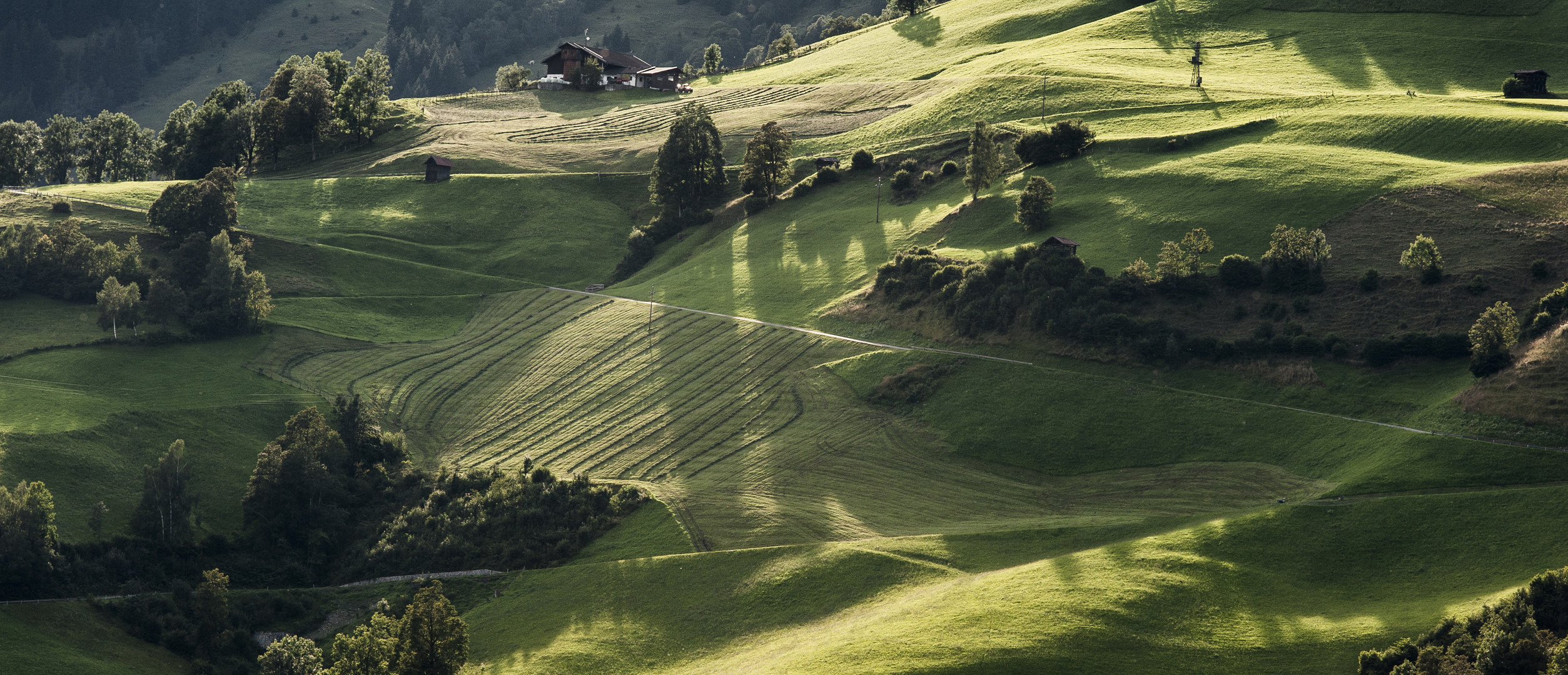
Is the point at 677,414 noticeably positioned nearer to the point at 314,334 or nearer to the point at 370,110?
the point at 314,334

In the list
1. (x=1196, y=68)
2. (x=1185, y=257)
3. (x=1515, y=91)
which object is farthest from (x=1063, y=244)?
(x=1515, y=91)

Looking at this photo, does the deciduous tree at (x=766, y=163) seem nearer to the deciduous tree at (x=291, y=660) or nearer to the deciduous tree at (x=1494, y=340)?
the deciduous tree at (x=1494, y=340)

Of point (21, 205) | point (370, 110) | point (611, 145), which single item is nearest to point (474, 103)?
point (370, 110)

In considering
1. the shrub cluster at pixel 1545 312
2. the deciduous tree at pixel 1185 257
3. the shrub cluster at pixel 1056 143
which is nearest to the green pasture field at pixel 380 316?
the shrub cluster at pixel 1056 143

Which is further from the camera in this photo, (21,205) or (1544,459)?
(21,205)

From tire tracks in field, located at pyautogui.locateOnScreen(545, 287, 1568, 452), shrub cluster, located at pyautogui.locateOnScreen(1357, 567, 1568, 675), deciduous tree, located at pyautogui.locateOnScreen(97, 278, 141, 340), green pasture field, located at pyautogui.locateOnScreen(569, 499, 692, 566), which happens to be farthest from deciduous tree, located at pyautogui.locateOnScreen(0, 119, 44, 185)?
shrub cluster, located at pyautogui.locateOnScreen(1357, 567, 1568, 675)
